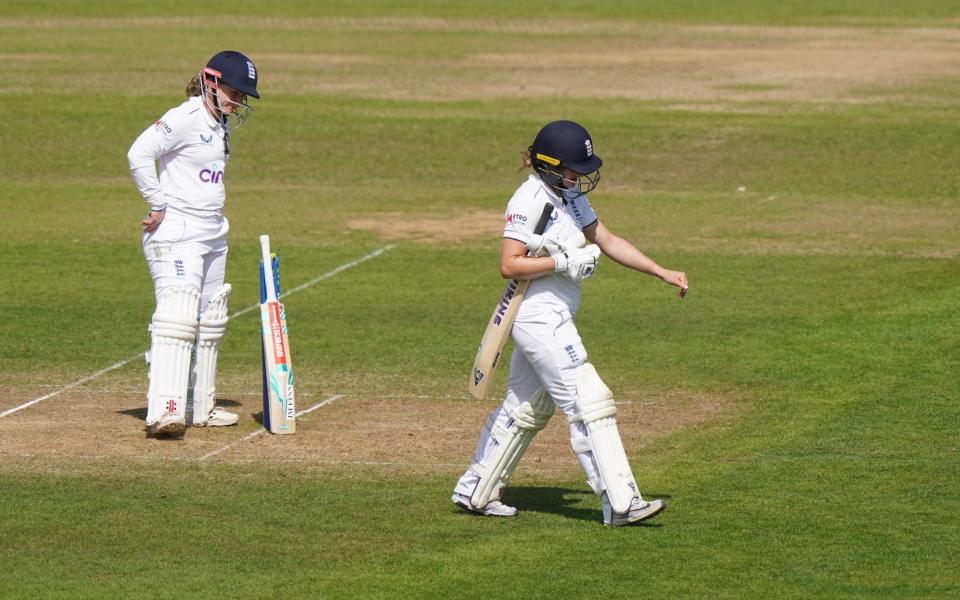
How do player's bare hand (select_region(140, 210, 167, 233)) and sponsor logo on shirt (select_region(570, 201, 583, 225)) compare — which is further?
player's bare hand (select_region(140, 210, 167, 233))

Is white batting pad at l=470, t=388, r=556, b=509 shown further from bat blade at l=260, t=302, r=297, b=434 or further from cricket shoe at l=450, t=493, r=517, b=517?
bat blade at l=260, t=302, r=297, b=434

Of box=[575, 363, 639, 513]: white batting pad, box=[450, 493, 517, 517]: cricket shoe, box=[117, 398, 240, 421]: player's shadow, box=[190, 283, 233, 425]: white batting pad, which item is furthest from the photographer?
box=[117, 398, 240, 421]: player's shadow

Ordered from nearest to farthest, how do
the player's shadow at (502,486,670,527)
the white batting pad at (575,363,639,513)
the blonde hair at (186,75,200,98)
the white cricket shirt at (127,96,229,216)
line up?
1. the white batting pad at (575,363,639,513)
2. the player's shadow at (502,486,670,527)
3. the white cricket shirt at (127,96,229,216)
4. the blonde hair at (186,75,200,98)

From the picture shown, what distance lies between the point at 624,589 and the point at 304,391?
530 cm

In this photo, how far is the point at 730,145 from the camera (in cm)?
2686

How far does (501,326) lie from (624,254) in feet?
3.00

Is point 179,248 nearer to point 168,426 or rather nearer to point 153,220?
point 153,220

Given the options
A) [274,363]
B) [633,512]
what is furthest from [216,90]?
[633,512]

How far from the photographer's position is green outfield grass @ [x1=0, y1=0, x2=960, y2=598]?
9.25 m

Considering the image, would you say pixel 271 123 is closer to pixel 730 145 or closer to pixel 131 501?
pixel 730 145

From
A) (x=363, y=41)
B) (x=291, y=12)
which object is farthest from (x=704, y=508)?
(x=291, y=12)

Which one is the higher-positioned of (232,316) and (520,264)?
(520,264)

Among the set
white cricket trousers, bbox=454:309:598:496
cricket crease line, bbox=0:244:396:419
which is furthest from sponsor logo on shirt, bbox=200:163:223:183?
white cricket trousers, bbox=454:309:598:496

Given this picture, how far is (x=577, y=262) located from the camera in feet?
32.0
